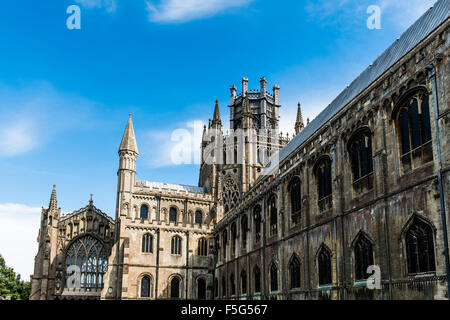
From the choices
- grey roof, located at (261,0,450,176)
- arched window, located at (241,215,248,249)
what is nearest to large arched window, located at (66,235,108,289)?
arched window, located at (241,215,248,249)

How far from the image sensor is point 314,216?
95.7ft

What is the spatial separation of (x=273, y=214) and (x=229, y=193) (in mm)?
30677

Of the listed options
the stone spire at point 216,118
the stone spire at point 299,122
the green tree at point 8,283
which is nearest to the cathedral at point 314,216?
the stone spire at point 216,118

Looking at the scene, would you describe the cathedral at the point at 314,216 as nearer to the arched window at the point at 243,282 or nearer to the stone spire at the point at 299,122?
the arched window at the point at 243,282

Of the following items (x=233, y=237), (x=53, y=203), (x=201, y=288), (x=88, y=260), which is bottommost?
(x=201, y=288)

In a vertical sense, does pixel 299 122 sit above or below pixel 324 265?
above

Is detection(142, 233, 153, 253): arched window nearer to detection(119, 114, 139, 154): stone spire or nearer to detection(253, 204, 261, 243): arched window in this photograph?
detection(119, 114, 139, 154): stone spire

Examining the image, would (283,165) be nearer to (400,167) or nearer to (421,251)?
(400,167)

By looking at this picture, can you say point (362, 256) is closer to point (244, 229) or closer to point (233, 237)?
point (244, 229)

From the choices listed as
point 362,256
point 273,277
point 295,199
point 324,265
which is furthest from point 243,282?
point 362,256

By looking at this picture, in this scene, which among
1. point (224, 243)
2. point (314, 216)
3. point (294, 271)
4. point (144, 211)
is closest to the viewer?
point (314, 216)

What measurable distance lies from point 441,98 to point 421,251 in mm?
6262

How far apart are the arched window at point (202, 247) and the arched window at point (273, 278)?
844 inches

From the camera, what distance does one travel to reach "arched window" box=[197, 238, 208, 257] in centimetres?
5619
